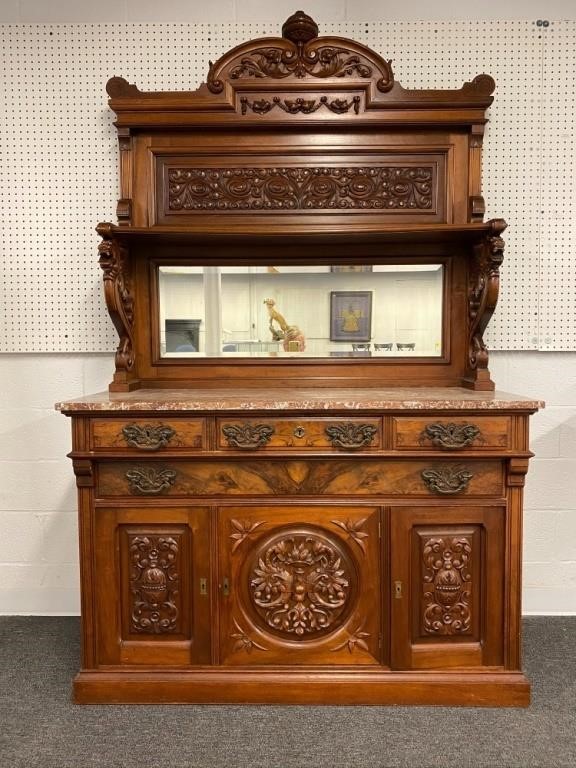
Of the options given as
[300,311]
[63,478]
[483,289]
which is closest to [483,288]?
[483,289]

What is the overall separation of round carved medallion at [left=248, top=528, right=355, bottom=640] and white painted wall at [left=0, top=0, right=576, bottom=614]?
1.20 meters

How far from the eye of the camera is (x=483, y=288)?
2174 mm

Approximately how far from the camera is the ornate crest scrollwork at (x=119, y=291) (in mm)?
2098

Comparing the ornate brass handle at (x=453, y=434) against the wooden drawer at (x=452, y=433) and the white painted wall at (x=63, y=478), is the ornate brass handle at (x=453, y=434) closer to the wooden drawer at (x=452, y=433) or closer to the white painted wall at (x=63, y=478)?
the wooden drawer at (x=452, y=433)

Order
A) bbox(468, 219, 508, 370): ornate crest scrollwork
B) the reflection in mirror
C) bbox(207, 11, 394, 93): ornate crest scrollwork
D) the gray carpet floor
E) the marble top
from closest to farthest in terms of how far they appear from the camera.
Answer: the gray carpet floor → the marble top → bbox(468, 219, 508, 370): ornate crest scrollwork → bbox(207, 11, 394, 93): ornate crest scrollwork → the reflection in mirror

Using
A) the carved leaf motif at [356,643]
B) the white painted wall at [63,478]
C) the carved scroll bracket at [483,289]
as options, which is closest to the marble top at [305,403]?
the carved scroll bracket at [483,289]

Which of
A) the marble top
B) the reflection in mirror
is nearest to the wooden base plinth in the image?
the marble top

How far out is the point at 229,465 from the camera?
1913 mm

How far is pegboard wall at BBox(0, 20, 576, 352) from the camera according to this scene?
2436 mm

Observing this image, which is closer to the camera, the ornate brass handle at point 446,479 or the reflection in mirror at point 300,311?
the ornate brass handle at point 446,479

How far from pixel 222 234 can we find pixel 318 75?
86cm

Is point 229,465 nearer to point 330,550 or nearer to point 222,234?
point 330,550

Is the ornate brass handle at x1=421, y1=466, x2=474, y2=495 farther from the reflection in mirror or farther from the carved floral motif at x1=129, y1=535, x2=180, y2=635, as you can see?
the carved floral motif at x1=129, y1=535, x2=180, y2=635

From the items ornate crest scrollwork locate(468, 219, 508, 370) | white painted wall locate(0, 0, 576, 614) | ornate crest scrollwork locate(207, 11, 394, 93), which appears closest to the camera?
ornate crest scrollwork locate(468, 219, 508, 370)
